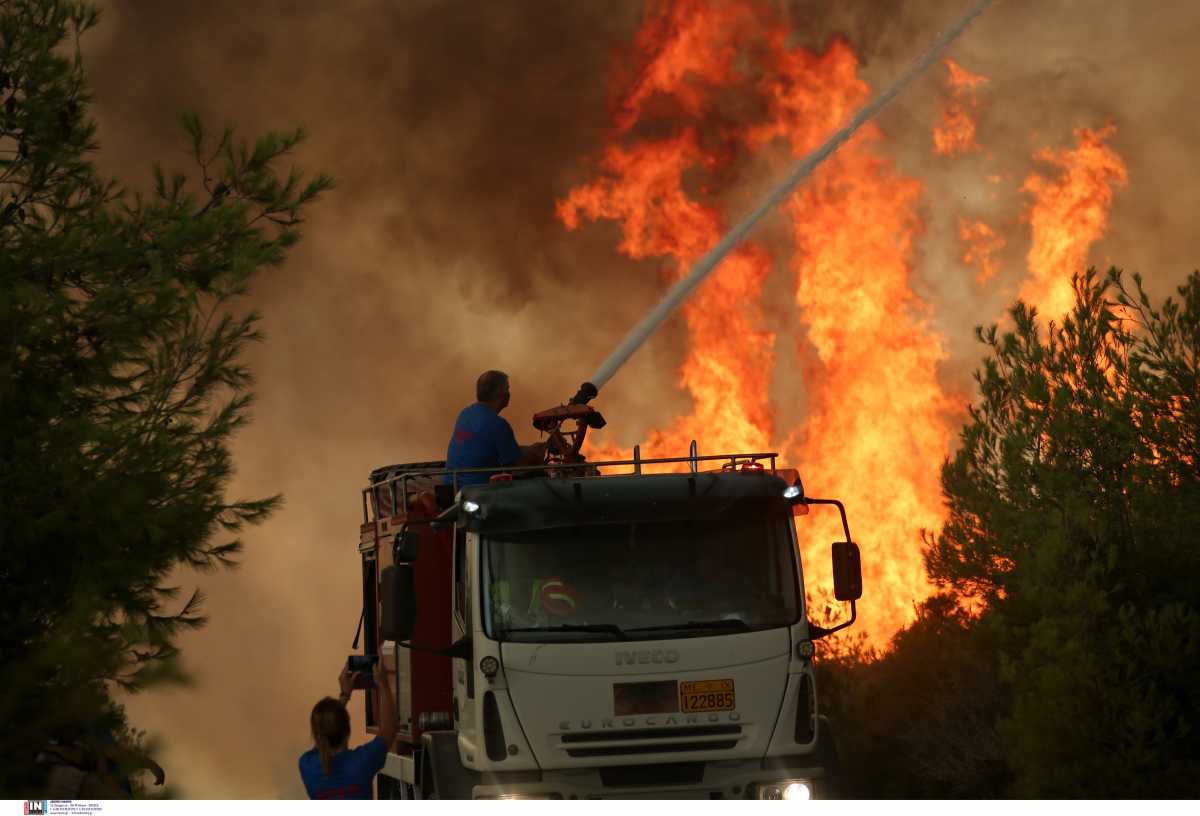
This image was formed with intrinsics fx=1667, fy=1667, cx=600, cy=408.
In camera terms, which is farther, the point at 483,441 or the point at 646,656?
the point at 483,441

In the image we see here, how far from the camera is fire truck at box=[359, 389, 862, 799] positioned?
11.8 metres

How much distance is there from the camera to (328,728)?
29.5 feet

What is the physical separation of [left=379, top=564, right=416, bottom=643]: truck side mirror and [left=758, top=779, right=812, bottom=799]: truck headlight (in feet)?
9.06

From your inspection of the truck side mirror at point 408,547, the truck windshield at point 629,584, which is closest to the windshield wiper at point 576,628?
the truck windshield at point 629,584

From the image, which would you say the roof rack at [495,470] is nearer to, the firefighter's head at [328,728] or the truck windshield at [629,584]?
the truck windshield at [629,584]

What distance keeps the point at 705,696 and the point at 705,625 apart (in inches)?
20.2

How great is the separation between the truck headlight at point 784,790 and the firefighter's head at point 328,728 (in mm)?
3940

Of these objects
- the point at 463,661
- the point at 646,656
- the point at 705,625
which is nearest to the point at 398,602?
the point at 463,661

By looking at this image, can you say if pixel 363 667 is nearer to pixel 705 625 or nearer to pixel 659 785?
pixel 659 785

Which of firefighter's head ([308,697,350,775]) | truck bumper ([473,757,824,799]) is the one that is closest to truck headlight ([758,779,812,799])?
truck bumper ([473,757,824,799])

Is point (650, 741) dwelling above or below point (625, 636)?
below

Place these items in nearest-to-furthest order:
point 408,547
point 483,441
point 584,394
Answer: point 408,547 < point 483,441 < point 584,394

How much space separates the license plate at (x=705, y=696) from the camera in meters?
11.9
